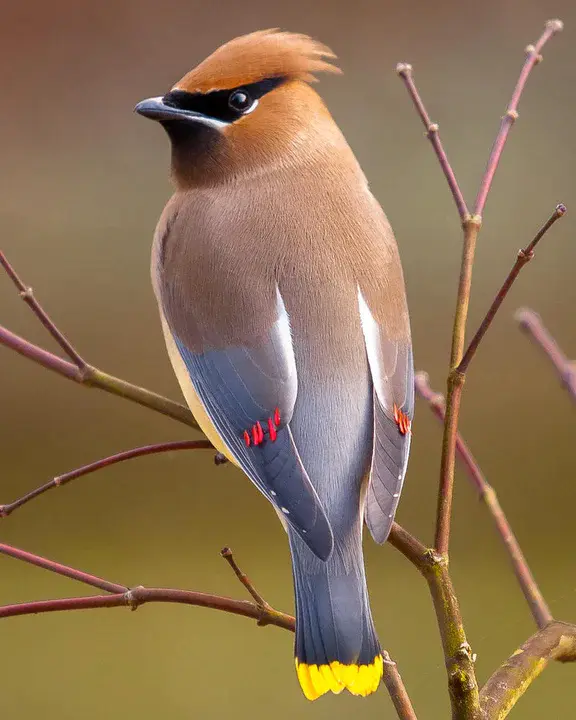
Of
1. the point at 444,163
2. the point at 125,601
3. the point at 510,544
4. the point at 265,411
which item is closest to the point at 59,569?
the point at 125,601

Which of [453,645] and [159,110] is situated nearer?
[453,645]

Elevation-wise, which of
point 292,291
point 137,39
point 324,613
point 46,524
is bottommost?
point 46,524

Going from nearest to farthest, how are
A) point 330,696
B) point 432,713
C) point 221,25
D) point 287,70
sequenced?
point 287,70 < point 432,713 < point 330,696 < point 221,25

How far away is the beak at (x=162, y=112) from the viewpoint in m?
1.30

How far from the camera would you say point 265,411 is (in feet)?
4.36

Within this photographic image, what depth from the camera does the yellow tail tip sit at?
1.07 meters

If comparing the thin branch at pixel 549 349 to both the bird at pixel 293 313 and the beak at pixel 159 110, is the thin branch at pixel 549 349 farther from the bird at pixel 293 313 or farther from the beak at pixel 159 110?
the beak at pixel 159 110

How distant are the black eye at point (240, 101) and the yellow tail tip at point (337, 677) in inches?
27.5

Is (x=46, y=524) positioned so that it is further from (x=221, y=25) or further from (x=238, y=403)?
(x=238, y=403)

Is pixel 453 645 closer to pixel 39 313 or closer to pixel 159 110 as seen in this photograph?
pixel 39 313

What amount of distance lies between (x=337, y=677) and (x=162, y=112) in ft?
2.17

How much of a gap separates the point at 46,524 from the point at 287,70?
1.75 meters

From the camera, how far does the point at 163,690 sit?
253 centimetres

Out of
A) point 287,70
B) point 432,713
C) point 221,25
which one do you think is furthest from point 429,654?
point 221,25
